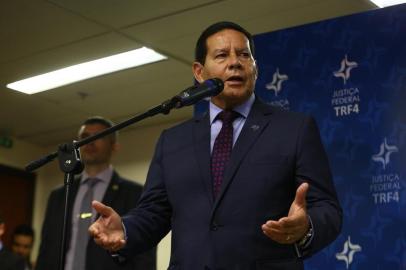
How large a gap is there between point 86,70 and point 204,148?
3944 mm

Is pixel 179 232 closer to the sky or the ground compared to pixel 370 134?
closer to the ground

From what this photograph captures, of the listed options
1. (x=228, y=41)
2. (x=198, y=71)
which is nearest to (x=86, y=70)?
(x=198, y=71)

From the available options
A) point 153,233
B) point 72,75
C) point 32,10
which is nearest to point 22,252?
point 72,75

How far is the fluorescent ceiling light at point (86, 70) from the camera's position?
5582mm

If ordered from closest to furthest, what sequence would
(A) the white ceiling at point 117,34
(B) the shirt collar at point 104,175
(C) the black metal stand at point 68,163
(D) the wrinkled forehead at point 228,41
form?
(C) the black metal stand at point 68,163, (D) the wrinkled forehead at point 228,41, (B) the shirt collar at point 104,175, (A) the white ceiling at point 117,34

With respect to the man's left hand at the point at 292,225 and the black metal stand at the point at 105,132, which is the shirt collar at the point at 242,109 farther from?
the man's left hand at the point at 292,225

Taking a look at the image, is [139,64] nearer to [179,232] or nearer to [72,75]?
[72,75]

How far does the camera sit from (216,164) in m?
2.06

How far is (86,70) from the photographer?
232 inches

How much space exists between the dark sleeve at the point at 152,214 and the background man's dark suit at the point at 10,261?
7.69 ft

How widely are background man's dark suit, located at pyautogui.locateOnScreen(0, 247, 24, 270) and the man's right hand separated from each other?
253cm

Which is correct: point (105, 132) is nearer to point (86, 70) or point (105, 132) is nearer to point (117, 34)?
point (117, 34)

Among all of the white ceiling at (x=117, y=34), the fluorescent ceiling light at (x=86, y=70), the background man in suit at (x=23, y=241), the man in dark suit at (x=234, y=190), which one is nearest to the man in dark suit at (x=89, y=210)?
the white ceiling at (x=117, y=34)

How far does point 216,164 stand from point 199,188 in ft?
0.30
